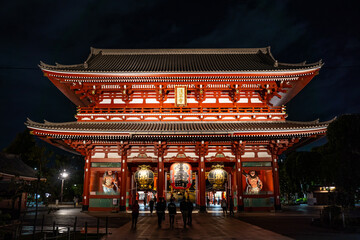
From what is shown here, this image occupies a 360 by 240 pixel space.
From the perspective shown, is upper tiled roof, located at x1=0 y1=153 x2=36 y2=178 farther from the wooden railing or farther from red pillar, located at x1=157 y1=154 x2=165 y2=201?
red pillar, located at x1=157 y1=154 x2=165 y2=201

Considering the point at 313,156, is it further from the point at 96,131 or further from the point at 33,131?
the point at 33,131

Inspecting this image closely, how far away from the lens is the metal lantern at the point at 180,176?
67.1 feet

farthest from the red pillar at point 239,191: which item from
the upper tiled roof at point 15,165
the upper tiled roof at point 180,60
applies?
the upper tiled roof at point 15,165

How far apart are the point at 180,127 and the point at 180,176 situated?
3.85 metres

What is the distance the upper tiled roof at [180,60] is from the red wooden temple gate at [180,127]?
1406 millimetres

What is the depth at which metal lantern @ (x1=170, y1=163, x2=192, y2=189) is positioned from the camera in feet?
67.1

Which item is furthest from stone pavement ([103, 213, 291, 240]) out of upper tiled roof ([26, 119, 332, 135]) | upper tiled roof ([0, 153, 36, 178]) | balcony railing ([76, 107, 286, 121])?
upper tiled roof ([0, 153, 36, 178])

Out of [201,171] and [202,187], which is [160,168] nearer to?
[201,171]

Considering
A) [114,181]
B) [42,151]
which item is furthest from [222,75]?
[42,151]

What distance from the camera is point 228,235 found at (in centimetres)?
1165

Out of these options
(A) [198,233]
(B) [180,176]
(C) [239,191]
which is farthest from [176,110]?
(A) [198,233]

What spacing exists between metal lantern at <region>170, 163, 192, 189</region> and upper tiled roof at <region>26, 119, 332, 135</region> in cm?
285

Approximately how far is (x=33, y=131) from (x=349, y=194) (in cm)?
2165

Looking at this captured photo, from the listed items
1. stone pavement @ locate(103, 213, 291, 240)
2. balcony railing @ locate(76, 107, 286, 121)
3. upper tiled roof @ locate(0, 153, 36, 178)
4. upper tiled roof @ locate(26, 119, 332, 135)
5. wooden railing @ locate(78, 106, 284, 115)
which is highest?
wooden railing @ locate(78, 106, 284, 115)
